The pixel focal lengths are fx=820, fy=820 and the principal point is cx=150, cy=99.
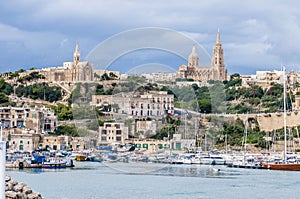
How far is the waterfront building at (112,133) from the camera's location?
1125 centimetres

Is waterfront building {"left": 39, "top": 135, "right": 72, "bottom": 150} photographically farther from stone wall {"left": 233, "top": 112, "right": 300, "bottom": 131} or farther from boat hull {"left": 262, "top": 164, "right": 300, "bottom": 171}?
boat hull {"left": 262, "top": 164, "right": 300, "bottom": 171}

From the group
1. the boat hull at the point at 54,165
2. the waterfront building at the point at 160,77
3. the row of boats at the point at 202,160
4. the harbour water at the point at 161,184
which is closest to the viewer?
the waterfront building at the point at 160,77

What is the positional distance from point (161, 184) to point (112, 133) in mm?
7026

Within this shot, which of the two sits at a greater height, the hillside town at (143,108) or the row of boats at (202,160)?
the hillside town at (143,108)

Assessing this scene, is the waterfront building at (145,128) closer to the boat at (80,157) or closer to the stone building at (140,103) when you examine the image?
the stone building at (140,103)

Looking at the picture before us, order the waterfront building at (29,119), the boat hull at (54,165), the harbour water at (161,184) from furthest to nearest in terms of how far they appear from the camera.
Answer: the waterfront building at (29,119) → the boat hull at (54,165) → the harbour water at (161,184)

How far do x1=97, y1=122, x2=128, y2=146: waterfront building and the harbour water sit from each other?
0.36 metres

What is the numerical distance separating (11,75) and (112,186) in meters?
35.6

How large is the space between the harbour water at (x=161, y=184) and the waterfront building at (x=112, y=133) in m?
0.36

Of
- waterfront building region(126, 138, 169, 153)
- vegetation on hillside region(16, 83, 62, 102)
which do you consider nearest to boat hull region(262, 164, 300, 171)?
waterfront building region(126, 138, 169, 153)

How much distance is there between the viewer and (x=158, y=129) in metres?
10.9

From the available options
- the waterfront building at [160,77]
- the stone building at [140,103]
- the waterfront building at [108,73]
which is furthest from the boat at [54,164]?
the waterfront building at [160,77]

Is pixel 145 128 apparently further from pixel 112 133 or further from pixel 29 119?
pixel 29 119

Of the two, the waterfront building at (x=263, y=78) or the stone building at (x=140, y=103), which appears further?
the waterfront building at (x=263, y=78)
